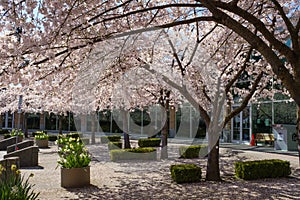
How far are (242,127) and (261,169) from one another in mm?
12043

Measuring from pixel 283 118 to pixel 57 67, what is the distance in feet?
45.3

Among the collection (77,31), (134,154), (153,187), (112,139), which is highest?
(77,31)

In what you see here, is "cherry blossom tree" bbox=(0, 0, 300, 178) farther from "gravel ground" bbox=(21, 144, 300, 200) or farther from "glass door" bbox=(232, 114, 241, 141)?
"glass door" bbox=(232, 114, 241, 141)

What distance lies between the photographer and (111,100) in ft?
50.0

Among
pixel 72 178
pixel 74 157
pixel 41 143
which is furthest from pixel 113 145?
pixel 72 178

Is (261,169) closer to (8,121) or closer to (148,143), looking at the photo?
(148,143)

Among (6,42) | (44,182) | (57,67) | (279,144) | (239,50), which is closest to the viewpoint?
(6,42)

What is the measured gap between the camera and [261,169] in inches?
320

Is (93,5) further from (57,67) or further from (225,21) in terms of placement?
(225,21)

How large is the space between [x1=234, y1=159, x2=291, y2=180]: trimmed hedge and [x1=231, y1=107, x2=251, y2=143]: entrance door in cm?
1105

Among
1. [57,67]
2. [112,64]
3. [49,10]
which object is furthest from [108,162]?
[49,10]

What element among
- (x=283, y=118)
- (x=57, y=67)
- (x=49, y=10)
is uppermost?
(x=49, y=10)

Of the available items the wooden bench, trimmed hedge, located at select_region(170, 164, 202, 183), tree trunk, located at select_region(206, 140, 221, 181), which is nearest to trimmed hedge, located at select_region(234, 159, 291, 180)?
tree trunk, located at select_region(206, 140, 221, 181)

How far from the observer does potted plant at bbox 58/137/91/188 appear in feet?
23.1
